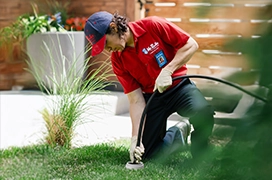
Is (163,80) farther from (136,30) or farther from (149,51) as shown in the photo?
(136,30)

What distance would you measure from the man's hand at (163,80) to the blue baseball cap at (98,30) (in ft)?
1.25

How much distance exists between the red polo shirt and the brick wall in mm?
2735

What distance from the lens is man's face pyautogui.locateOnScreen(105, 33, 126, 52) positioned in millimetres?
3199

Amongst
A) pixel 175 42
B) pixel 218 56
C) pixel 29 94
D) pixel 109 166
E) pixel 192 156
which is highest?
pixel 218 56

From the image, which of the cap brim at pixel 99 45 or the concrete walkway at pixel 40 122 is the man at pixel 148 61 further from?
the concrete walkway at pixel 40 122

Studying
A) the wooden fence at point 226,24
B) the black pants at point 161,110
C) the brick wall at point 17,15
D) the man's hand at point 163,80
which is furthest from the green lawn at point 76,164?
the brick wall at point 17,15

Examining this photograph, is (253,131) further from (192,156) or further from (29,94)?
(29,94)

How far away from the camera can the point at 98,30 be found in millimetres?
3133

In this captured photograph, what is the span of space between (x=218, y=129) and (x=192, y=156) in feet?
0.37

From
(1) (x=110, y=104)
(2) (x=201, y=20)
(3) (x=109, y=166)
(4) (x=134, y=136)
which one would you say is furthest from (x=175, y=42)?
(2) (x=201, y=20)

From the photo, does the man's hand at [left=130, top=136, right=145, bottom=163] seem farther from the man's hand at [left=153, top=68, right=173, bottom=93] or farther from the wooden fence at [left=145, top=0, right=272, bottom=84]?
the wooden fence at [left=145, top=0, right=272, bottom=84]

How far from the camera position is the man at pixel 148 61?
10.4 ft

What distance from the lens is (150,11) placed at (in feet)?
20.1

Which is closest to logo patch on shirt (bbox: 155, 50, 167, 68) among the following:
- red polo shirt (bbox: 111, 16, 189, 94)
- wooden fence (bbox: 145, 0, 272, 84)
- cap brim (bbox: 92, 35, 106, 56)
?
red polo shirt (bbox: 111, 16, 189, 94)
